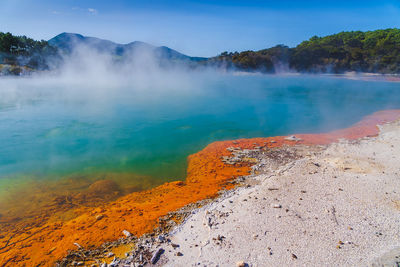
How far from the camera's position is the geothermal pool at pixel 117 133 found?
21.0 feet

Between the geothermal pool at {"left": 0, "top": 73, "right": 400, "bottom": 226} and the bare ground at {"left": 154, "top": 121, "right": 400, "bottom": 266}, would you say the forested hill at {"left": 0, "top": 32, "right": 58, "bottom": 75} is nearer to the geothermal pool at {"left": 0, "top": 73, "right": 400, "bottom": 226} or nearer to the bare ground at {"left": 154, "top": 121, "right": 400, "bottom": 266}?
the geothermal pool at {"left": 0, "top": 73, "right": 400, "bottom": 226}

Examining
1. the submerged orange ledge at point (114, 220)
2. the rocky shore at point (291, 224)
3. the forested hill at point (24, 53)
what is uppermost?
the forested hill at point (24, 53)

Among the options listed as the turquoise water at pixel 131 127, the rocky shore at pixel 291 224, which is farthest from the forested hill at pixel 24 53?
the rocky shore at pixel 291 224

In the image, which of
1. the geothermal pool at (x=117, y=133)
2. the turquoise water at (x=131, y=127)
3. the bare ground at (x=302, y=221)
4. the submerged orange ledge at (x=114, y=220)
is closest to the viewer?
the bare ground at (x=302, y=221)

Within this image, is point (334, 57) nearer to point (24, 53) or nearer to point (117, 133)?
point (117, 133)

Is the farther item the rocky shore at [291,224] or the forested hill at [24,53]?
the forested hill at [24,53]

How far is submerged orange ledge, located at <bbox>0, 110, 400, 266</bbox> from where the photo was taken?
144 inches

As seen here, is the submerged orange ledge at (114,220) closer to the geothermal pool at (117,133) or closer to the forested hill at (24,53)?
the geothermal pool at (117,133)

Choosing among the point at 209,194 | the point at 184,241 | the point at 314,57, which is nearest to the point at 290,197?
the point at 209,194

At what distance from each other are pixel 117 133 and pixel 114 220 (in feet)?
25.2

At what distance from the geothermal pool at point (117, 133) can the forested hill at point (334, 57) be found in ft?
121

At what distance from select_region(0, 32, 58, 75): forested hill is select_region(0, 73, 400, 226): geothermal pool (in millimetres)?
17277

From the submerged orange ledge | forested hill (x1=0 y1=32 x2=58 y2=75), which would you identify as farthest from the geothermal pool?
forested hill (x1=0 y1=32 x2=58 y2=75)

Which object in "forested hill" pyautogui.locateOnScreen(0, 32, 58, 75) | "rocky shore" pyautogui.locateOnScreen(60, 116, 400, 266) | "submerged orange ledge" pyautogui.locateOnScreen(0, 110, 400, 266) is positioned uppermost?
"forested hill" pyautogui.locateOnScreen(0, 32, 58, 75)
